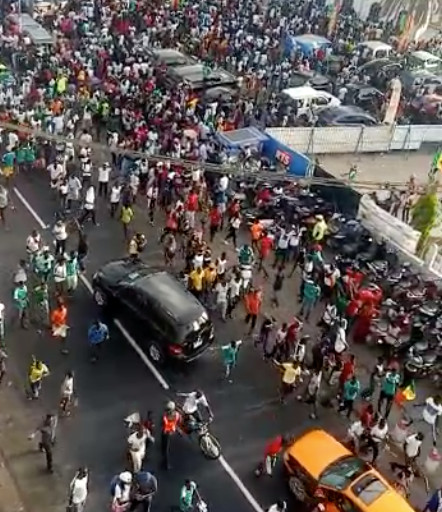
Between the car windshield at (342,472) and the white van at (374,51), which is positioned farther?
the white van at (374,51)

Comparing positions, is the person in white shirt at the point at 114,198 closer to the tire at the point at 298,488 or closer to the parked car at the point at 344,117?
the parked car at the point at 344,117

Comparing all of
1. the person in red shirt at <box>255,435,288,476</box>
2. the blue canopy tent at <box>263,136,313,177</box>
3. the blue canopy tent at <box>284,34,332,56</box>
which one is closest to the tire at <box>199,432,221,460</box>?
the person in red shirt at <box>255,435,288,476</box>

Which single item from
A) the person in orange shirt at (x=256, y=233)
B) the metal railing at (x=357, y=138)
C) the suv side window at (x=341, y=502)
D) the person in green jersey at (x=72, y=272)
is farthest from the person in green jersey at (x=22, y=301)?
the metal railing at (x=357, y=138)

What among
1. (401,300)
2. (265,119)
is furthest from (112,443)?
(265,119)

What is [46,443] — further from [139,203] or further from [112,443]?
[139,203]

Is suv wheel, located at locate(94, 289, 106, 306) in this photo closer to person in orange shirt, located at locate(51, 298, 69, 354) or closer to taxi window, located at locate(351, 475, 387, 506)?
person in orange shirt, located at locate(51, 298, 69, 354)

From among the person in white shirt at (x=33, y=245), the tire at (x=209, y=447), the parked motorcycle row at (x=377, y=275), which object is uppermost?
the person in white shirt at (x=33, y=245)

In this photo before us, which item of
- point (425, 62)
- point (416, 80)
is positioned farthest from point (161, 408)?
point (425, 62)
